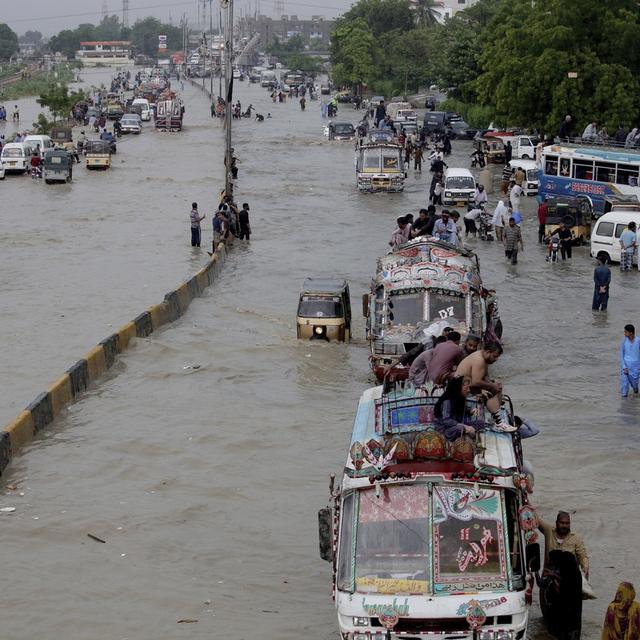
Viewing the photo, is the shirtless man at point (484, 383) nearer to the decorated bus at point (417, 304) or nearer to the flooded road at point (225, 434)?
the flooded road at point (225, 434)

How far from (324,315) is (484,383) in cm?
1170

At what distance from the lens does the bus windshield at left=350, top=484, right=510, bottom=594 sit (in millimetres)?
9883

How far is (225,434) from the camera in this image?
18.1 metres

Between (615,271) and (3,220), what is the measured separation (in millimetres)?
20362

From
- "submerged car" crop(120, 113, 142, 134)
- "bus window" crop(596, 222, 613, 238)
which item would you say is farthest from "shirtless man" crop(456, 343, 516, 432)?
"submerged car" crop(120, 113, 142, 134)

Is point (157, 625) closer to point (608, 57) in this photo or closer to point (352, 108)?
point (608, 57)

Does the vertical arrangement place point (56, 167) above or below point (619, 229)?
below

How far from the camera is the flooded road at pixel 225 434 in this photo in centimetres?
1262

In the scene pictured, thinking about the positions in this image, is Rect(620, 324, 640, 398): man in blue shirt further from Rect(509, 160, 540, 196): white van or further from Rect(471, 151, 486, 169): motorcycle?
Rect(471, 151, 486, 169): motorcycle

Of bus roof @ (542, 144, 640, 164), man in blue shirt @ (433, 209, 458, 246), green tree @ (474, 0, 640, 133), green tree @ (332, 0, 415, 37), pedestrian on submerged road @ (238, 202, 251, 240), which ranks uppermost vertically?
green tree @ (332, 0, 415, 37)

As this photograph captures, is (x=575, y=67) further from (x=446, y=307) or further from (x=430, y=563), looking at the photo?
(x=430, y=563)

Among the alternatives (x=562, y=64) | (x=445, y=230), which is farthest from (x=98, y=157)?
(x=445, y=230)

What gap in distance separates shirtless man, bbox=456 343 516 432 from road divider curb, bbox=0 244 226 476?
658cm

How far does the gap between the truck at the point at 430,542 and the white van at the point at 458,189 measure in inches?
1390
